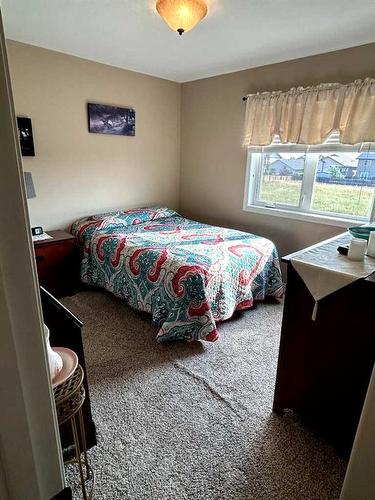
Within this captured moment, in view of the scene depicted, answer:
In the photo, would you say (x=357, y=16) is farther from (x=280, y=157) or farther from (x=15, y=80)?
(x=15, y=80)

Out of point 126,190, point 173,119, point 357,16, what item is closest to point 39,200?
point 126,190

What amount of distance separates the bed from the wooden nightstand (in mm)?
158

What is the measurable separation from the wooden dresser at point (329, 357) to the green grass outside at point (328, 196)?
1852 mm

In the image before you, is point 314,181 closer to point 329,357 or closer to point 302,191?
point 302,191

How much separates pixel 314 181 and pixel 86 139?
8.09 ft

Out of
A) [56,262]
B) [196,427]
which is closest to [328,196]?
[196,427]

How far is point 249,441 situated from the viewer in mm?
1488

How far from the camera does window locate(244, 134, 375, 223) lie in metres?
2.74

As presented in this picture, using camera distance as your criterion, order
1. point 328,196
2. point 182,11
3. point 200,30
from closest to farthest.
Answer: point 182,11 < point 200,30 < point 328,196

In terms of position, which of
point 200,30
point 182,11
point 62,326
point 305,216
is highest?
point 200,30

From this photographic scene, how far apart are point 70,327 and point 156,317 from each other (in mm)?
1132

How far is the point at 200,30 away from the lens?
2.32 m

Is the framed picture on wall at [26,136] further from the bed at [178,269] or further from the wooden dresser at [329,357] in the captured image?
the wooden dresser at [329,357]

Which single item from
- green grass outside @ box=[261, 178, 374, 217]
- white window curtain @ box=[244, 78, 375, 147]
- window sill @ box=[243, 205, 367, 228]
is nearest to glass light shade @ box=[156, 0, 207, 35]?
white window curtain @ box=[244, 78, 375, 147]
